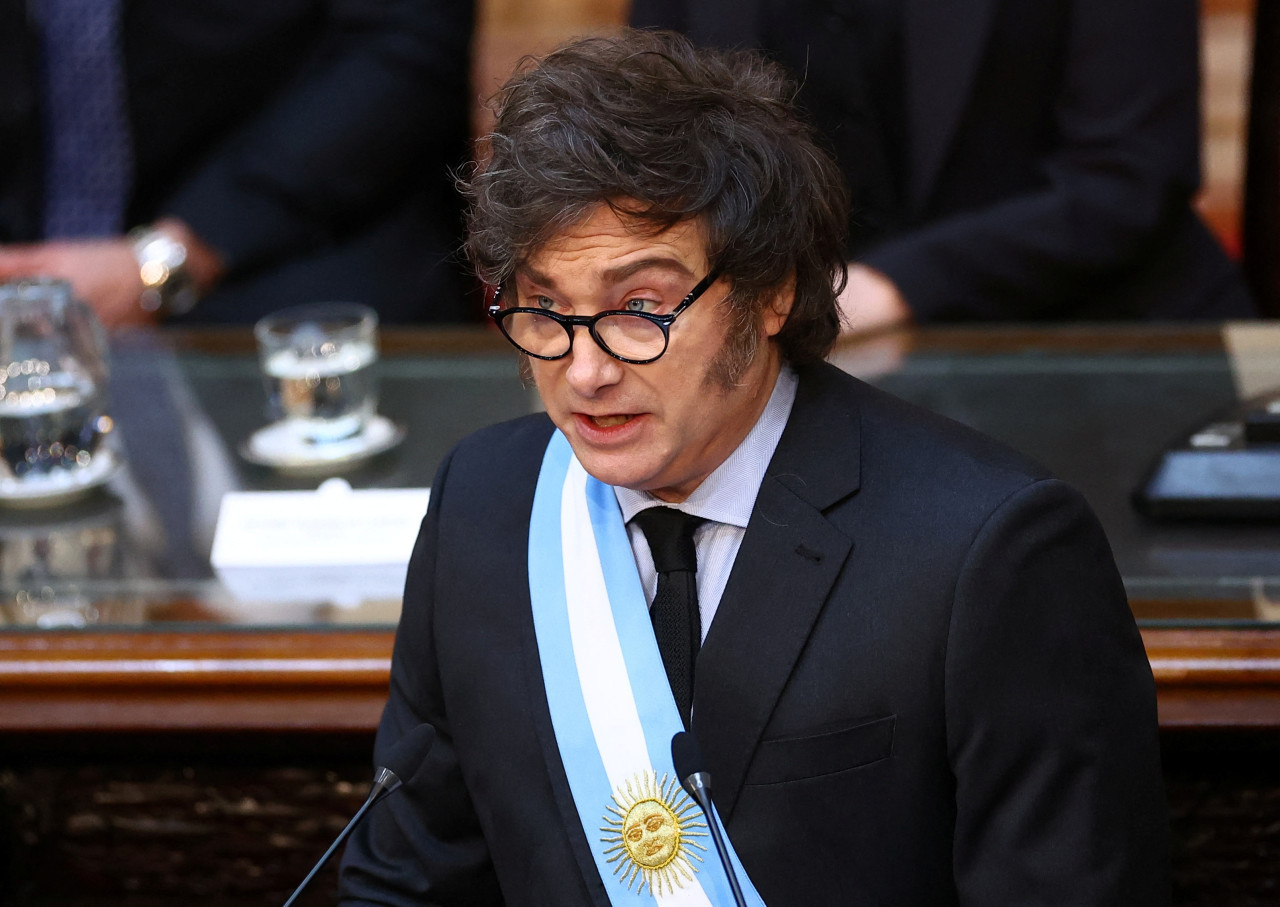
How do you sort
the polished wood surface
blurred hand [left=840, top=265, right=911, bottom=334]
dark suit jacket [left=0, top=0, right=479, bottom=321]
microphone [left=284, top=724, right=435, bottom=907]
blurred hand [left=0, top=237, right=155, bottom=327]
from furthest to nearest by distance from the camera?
dark suit jacket [left=0, top=0, right=479, bottom=321], blurred hand [left=0, top=237, right=155, bottom=327], blurred hand [left=840, top=265, right=911, bottom=334], the polished wood surface, microphone [left=284, top=724, right=435, bottom=907]

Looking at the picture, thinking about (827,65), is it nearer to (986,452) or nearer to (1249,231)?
(1249,231)

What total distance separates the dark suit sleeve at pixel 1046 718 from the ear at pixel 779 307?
222mm

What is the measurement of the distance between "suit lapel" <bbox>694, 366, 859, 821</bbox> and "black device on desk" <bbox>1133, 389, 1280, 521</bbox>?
425mm

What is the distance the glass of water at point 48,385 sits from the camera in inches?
65.9

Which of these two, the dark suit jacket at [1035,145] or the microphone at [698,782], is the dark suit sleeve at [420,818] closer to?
the microphone at [698,782]

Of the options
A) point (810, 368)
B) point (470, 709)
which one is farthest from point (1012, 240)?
point (470, 709)

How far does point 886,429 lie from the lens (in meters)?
1.13

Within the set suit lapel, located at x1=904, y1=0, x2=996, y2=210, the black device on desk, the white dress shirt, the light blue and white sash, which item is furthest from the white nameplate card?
suit lapel, located at x1=904, y1=0, x2=996, y2=210

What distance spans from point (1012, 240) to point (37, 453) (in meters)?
1.38

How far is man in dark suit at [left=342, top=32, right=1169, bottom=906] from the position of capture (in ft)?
3.29

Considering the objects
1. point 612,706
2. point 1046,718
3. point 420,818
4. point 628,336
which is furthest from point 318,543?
point 1046,718

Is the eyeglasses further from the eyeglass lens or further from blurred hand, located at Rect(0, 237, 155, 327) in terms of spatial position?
blurred hand, located at Rect(0, 237, 155, 327)

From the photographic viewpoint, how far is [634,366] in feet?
3.40

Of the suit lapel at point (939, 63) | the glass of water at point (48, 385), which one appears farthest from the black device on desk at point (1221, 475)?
the glass of water at point (48, 385)
